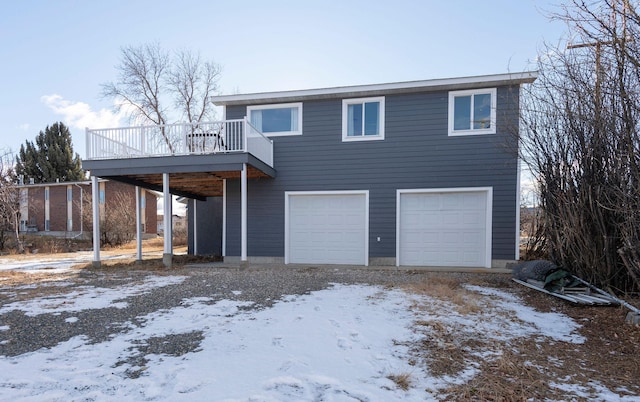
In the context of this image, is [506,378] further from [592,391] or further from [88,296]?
[88,296]

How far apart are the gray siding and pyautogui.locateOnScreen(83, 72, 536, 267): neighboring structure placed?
0.03 metres

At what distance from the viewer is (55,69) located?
11.1 meters

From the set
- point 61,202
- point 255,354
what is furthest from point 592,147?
point 61,202

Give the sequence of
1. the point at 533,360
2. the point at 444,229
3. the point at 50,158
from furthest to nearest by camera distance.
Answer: the point at 50,158
the point at 444,229
the point at 533,360

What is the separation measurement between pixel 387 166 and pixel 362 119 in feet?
4.85

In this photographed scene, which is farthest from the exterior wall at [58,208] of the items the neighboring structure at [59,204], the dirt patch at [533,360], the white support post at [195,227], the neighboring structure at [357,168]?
the dirt patch at [533,360]

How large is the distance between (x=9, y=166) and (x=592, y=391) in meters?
21.0

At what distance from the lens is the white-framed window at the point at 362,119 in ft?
28.5

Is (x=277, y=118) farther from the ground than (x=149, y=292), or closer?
farther from the ground

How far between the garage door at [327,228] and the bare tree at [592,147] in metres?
4.13

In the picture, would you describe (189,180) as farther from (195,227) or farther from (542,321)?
(542,321)

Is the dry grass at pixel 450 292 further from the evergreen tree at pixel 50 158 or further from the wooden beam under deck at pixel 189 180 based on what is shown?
the evergreen tree at pixel 50 158

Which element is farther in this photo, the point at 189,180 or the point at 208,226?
the point at 208,226

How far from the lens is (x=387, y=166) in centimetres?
860
